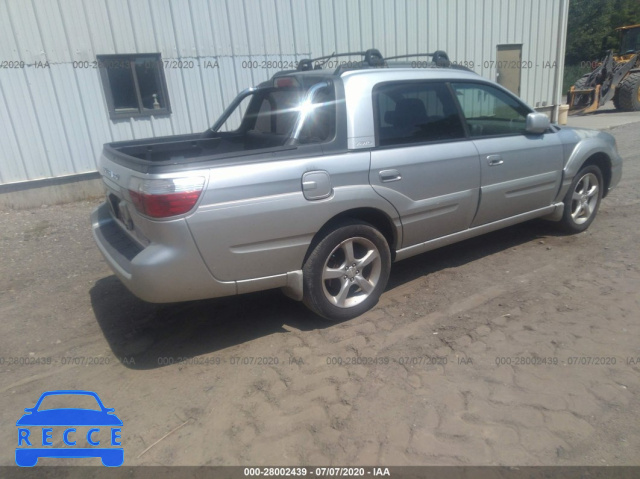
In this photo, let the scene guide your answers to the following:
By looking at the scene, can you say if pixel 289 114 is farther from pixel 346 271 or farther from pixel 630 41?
pixel 630 41

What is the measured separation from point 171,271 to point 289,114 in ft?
5.35

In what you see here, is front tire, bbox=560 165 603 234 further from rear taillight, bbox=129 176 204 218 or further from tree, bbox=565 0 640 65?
tree, bbox=565 0 640 65

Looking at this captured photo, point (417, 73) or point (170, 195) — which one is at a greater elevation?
point (417, 73)

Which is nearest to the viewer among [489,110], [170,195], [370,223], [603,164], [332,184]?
[170,195]

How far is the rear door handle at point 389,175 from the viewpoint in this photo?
3609 millimetres

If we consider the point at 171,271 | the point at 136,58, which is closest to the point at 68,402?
the point at 171,271

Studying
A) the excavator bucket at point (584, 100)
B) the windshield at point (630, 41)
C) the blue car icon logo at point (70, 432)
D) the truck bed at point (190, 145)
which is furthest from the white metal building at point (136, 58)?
the windshield at point (630, 41)

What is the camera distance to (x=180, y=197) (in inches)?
113

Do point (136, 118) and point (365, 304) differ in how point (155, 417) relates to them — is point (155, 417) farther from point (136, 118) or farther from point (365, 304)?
→ point (136, 118)

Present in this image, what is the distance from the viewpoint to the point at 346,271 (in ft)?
12.0

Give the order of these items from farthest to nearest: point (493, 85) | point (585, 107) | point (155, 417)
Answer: point (585, 107), point (493, 85), point (155, 417)

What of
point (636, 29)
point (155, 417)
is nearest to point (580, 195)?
point (155, 417)

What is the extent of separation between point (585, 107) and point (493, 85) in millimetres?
14837

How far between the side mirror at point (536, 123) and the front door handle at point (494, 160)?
479mm
